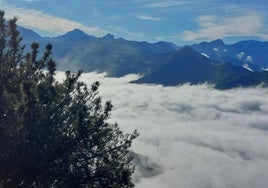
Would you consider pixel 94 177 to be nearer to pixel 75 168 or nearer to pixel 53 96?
pixel 75 168

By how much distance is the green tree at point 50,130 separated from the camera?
29.5 metres

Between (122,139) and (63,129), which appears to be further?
(122,139)

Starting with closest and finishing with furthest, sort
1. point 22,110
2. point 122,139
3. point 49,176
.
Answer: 1. point 22,110
2. point 49,176
3. point 122,139

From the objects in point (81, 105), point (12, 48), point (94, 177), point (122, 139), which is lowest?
point (94, 177)

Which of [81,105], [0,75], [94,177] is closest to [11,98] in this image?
[0,75]

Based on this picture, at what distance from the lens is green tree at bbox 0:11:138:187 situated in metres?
29.5

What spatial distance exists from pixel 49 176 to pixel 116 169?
16.7 ft

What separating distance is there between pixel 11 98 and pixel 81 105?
15.6 ft

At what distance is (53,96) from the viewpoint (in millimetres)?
31781

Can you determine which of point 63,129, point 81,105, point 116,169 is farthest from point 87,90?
point 116,169

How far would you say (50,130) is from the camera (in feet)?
100.0

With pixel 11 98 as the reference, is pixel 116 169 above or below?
below

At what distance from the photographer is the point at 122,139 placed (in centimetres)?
3556

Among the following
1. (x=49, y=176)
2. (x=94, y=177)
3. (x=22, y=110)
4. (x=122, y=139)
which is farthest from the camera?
(x=122, y=139)
